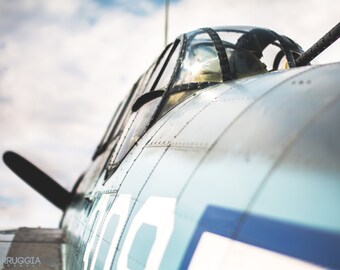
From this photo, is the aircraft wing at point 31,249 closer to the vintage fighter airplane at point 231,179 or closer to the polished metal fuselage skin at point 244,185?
the vintage fighter airplane at point 231,179

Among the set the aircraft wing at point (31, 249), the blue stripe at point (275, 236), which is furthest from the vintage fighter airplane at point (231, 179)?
the aircraft wing at point (31, 249)

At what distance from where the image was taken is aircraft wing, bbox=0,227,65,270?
24.0ft

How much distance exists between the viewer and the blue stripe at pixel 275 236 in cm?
131

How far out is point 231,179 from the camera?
1.87 meters

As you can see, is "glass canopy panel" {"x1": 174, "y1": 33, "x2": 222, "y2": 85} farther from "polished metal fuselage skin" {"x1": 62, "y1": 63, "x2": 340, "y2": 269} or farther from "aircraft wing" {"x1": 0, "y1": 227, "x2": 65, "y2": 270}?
"aircraft wing" {"x1": 0, "y1": 227, "x2": 65, "y2": 270}

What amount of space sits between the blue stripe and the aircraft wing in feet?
20.1

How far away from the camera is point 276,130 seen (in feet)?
6.15

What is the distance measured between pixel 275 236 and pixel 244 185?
324 millimetres

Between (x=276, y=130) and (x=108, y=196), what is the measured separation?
7.75 feet

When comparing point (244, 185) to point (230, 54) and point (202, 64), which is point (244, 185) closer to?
point (202, 64)

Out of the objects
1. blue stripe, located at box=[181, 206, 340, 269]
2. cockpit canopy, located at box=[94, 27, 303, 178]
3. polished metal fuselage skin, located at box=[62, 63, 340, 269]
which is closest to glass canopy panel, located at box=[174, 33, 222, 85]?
cockpit canopy, located at box=[94, 27, 303, 178]

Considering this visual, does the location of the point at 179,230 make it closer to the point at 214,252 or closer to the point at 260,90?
the point at 214,252

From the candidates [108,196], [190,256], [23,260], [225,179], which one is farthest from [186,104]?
[23,260]

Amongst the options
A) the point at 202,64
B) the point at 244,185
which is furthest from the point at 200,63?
the point at 244,185
